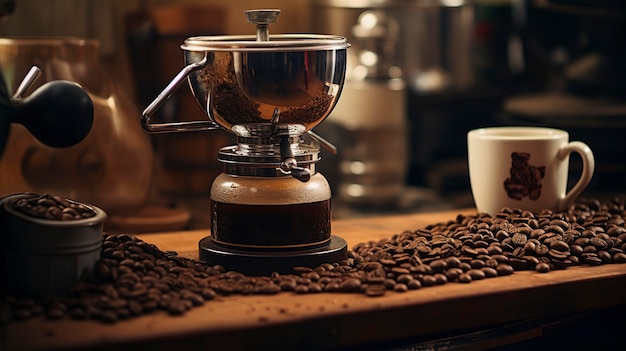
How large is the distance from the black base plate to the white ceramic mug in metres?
0.30

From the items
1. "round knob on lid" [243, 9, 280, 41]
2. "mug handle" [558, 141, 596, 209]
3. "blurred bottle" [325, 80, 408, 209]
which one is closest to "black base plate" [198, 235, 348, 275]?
"round knob on lid" [243, 9, 280, 41]

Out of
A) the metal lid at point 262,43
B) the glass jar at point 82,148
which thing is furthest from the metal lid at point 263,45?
the glass jar at point 82,148

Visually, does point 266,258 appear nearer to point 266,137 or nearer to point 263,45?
point 266,137

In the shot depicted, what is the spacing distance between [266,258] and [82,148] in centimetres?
53

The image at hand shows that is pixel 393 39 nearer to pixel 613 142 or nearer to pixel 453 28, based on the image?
pixel 453 28

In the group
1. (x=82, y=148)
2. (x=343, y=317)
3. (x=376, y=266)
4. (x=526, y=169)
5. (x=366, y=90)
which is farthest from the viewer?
(x=366, y=90)

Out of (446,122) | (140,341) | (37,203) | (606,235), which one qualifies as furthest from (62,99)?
(446,122)

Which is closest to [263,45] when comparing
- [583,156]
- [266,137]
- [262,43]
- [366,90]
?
[262,43]

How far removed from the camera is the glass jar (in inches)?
57.3

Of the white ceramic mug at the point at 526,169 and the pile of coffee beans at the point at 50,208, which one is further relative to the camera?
the white ceramic mug at the point at 526,169

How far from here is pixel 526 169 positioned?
1304 millimetres

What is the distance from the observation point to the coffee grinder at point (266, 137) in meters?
1.05

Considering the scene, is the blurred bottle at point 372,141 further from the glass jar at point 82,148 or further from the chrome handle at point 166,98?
the chrome handle at point 166,98

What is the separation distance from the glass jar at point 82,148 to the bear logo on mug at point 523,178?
64cm
